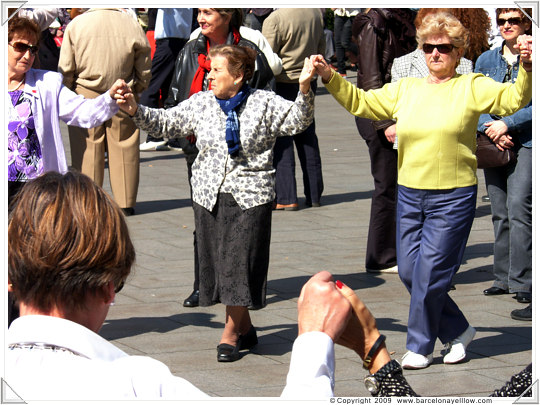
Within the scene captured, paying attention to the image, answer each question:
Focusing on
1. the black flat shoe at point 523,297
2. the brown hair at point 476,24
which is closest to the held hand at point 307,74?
the brown hair at point 476,24

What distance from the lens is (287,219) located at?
9.92 m

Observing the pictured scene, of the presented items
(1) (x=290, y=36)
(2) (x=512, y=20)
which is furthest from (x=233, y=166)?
(1) (x=290, y=36)

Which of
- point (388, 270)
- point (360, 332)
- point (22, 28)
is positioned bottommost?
point (388, 270)

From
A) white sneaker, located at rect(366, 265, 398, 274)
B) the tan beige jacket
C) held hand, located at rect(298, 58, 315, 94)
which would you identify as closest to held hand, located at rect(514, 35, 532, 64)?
held hand, located at rect(298, 58, 315, 94)

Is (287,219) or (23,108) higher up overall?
(23,108)

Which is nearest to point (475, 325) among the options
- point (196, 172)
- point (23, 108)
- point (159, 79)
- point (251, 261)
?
point (251, 261)

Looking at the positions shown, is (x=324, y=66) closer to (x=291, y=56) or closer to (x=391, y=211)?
(x=391, y=211)

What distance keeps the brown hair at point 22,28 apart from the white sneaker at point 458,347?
9.37ft

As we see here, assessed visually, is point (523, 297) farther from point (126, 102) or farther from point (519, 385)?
point (519, 385)

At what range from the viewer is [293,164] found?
1023cm

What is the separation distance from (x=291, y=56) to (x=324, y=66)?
545 cm

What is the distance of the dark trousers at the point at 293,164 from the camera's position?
10.2m

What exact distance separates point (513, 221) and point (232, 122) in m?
2.27

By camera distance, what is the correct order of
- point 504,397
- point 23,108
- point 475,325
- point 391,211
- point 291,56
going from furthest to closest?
1. point 291,56
2. point 391,211
3. point 475,325
4. point 23,108
5. point 504,397
